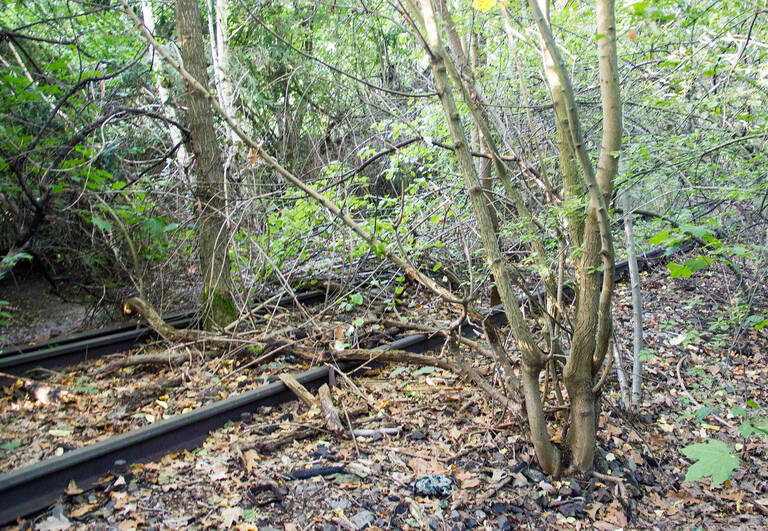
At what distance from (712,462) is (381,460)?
225cm

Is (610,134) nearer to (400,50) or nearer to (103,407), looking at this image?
(103,407)

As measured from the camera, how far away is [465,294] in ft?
11.6

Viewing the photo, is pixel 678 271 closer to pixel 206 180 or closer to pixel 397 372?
pixel 397 372

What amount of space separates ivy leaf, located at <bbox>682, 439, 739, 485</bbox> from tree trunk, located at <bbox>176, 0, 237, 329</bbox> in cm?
489

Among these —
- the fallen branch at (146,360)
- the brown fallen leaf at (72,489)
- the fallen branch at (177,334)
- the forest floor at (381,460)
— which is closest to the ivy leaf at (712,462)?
the forest floor at (381,460)

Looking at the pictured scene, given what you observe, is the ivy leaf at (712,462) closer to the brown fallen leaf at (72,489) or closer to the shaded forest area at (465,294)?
the shaded forest area at (465,294)

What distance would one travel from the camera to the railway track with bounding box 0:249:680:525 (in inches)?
120

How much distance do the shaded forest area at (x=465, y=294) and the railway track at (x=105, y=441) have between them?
14 centimetres

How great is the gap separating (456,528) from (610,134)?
2570mm

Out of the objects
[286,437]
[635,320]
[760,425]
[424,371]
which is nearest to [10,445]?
[286,437]

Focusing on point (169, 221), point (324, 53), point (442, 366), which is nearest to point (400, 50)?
point (324, 53)

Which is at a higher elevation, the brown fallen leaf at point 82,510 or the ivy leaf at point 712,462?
the ivy leaf at point 712,462

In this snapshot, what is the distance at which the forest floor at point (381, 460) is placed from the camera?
3170mm

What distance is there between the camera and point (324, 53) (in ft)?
39.7
